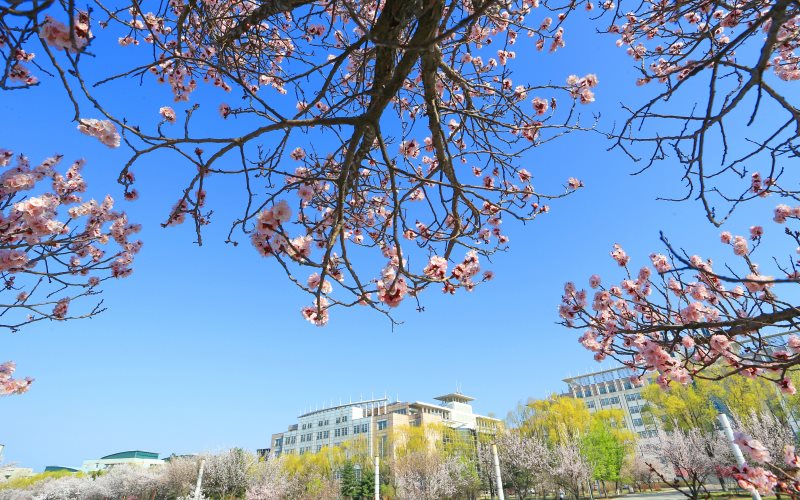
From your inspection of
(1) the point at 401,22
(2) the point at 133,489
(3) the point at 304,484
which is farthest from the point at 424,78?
(2) the point at 133,489

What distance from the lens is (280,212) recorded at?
231 cm

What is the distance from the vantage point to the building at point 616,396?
5456 cm

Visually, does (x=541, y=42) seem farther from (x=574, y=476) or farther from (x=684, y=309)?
(x=574, y=476)

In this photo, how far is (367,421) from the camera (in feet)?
167

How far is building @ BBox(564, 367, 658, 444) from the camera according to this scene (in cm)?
5456

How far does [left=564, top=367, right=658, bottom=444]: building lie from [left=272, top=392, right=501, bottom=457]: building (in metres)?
17.4

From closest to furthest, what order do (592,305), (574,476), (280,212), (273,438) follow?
1. (280,212)
2. (592,305)
3. (574,476)
4. (273,438)

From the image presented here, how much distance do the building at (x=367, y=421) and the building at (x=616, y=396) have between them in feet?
57.2

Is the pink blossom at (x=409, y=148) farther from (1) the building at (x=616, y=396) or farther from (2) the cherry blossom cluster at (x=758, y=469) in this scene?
(1) the building at (x=616, y=396)

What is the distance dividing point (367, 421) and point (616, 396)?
3861 cm

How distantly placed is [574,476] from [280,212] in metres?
25.9

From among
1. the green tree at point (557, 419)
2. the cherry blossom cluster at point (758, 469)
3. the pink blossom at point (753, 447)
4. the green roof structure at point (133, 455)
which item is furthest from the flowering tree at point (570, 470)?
the green roof structure at point (133, 455)

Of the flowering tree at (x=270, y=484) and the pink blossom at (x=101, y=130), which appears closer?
the pink blossom at (x=101, y=130)

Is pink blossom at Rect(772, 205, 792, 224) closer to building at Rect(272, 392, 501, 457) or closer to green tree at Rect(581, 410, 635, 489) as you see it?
green tree at Rect(581, 410, 635, 489)
